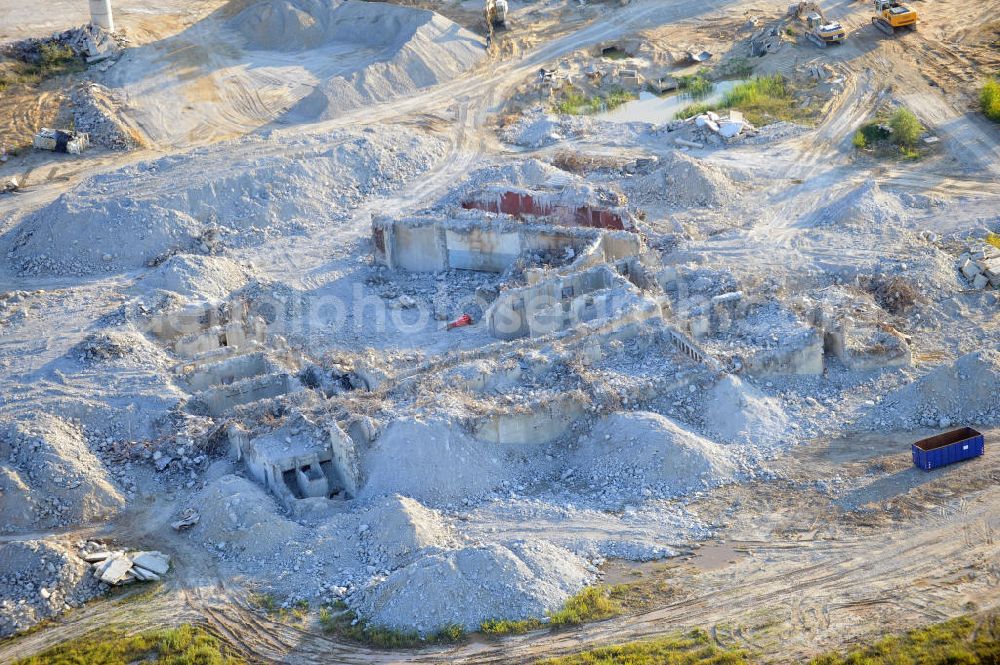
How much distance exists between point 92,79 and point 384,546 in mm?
28999

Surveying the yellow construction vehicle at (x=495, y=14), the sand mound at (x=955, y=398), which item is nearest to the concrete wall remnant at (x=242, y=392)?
the sand mound at (x=955, y=398)

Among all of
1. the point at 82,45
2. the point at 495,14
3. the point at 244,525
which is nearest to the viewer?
the point at 244,525

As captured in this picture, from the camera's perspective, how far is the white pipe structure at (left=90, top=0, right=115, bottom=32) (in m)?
46.9

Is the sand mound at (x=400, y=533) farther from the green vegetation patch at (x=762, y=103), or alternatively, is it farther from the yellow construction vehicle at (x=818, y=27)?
the yellow construction vehicle at (x=818, y=27)

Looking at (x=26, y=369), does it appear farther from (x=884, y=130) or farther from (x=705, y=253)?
(x=884, y=130)

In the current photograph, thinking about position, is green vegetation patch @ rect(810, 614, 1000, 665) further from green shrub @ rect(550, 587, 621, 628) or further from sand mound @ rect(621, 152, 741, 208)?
sand mound @ rect(621, 152, 741, 208)

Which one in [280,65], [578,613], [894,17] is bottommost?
[578,613]

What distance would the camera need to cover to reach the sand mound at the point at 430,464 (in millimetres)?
23781

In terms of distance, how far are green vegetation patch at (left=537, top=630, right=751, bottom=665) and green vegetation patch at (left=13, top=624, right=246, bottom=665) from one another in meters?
5.46

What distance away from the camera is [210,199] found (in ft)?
117

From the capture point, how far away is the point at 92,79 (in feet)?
147

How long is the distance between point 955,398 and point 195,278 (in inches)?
735

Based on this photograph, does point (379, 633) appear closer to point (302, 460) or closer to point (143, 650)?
point (143, 650)

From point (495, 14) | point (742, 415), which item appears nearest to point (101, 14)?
point (495, 14)
